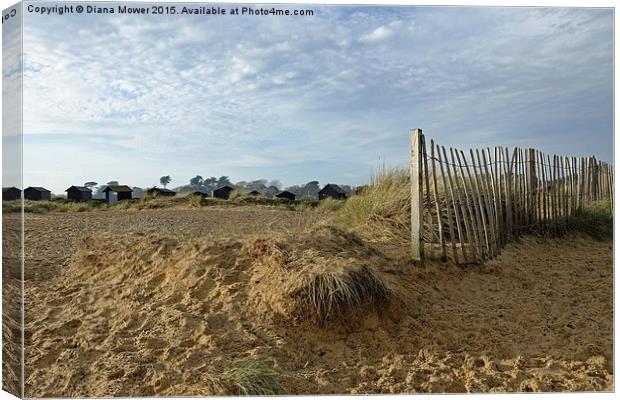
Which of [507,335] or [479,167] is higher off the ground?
[479,167]

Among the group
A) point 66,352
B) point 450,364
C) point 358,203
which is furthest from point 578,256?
point 66,352

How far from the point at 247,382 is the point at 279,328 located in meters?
0.52

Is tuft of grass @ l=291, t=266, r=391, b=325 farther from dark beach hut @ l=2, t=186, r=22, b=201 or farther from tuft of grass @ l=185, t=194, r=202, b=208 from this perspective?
tuft of grass @ l=185, t=194, r=202, b=208

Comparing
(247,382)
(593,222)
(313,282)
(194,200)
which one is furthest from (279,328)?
(194,200)

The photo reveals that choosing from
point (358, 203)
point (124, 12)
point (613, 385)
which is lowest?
point (613, 385)

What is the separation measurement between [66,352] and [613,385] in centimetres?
325

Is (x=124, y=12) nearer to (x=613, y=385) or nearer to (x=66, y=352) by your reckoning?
(x=66, y=352)

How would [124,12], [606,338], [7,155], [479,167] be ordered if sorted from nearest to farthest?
[7,155] < [124,12] < [606,338] < [479,167]

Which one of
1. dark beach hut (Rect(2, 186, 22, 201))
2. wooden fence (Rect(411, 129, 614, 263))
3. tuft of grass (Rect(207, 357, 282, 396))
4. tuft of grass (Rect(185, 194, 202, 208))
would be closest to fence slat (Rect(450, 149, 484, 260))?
wooden fence (Rect(411, 129, 614, 263))

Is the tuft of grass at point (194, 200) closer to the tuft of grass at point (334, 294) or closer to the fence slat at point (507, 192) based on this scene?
the fence slat at point (507, 192)

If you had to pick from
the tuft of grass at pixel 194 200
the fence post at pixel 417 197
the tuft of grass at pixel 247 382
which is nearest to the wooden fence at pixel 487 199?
the fence post at pixel 417 197

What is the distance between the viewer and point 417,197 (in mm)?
4797

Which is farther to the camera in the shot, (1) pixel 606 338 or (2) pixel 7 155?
(1) pixel 606 338

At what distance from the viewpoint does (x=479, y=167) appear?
19.9 feet
